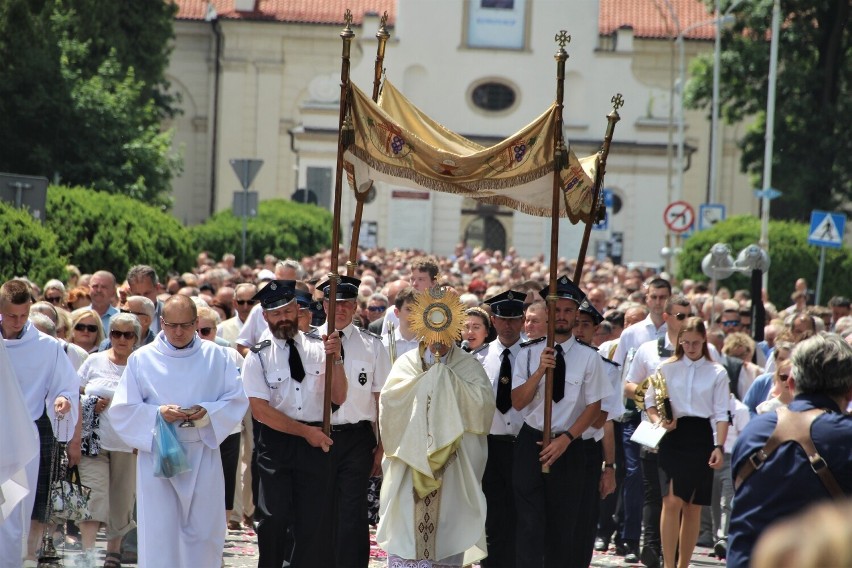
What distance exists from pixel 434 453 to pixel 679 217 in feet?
78.1

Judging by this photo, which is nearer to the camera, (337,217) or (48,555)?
(337,217)

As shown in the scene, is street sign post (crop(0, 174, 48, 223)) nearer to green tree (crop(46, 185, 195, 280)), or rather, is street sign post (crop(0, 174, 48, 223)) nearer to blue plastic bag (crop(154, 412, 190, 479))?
green tree (crop(46, 185, 195, 280))

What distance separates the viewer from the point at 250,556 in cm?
1136

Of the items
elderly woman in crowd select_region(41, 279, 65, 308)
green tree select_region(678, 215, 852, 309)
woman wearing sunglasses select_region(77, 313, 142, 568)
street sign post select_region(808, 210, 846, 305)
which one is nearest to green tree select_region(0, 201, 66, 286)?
elderly woman in crowd select_region(41, 279, 65, 308)

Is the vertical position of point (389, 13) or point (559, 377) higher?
point (389, 13)

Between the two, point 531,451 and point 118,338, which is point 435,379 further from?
point 118,338

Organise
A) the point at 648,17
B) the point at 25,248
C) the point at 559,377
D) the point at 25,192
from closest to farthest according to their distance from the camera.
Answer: the point at 559,377
the point at 25,248
the point at 25,192
the point at 648,17

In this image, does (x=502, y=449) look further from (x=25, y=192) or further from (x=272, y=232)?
(x=272, y=232)

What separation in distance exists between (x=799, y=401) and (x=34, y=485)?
5696mm

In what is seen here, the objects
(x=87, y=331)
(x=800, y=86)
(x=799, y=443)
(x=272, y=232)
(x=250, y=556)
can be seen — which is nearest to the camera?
(x=799, y=443)

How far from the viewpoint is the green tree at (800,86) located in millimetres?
43531

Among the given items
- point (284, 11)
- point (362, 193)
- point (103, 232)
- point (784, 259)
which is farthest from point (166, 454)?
point (284, 11)

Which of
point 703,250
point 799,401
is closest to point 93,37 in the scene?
point 703,250

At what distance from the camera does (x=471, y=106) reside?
216 feet
